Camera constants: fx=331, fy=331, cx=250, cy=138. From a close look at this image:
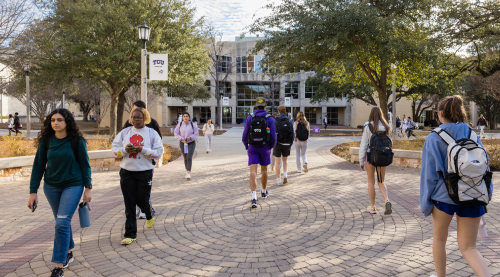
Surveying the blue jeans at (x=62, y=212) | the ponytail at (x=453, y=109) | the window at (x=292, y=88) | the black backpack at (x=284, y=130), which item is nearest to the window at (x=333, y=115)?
the window at (x=292, y=88)

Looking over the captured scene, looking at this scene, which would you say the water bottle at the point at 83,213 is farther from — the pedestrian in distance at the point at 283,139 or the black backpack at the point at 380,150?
the pedestrian in distance at the point at 283,139

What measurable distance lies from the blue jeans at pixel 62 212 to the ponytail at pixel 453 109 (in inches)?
141

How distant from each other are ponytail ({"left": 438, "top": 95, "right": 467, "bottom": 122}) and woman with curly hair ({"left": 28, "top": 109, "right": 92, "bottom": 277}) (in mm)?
3514

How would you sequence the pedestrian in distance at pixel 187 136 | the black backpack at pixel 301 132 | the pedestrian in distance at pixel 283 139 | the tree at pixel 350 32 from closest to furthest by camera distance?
the pedestrian in distance at pixel 283 139 → the pedestrian in distance at pixel 187 136 → the black backpack at pixel 301 132 → the tree at pixel 350 32

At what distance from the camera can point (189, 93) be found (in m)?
35.2

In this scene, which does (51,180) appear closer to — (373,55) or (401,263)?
(401,263)

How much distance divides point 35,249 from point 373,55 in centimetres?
1263

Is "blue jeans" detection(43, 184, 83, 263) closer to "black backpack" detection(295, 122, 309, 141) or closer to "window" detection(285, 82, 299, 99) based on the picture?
"black backpack" detection(295, 122, 309, 141)

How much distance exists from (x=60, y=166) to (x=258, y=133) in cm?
323

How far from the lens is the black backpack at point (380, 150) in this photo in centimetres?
491

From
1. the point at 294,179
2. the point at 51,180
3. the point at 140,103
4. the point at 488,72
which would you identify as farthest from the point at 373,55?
the point at 488,72

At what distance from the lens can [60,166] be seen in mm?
3357

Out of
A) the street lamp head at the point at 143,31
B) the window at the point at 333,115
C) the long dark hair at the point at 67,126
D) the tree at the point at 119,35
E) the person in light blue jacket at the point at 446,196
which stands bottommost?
the person in light blue jacket at the point at 446,196

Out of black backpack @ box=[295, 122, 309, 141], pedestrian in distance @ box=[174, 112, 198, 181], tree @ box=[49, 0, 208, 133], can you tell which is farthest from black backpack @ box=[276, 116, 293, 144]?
tree @ box=[49, 0, 208, 133]
